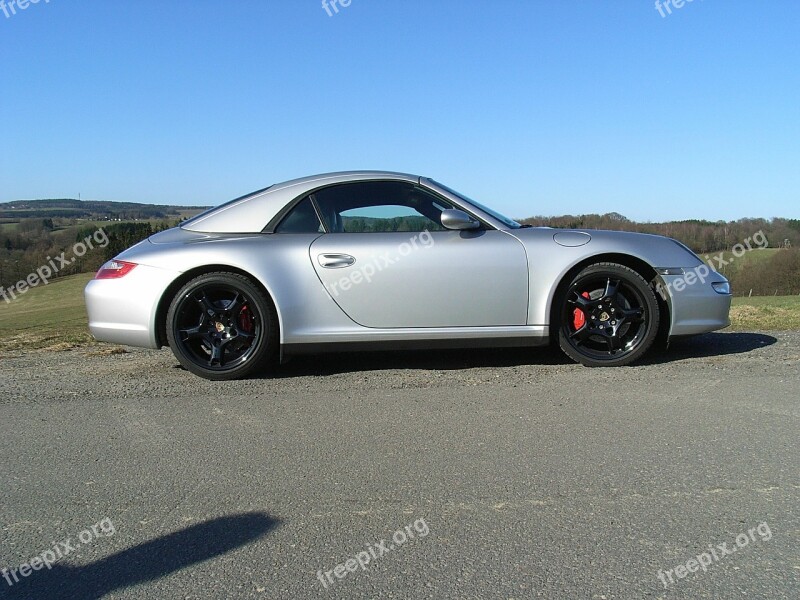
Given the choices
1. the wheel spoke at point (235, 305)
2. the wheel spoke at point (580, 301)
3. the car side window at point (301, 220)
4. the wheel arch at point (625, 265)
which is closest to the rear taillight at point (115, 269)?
the wheel spoke at point (235, 305)

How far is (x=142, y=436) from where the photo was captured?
350 cm

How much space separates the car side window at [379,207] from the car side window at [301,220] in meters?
0.07

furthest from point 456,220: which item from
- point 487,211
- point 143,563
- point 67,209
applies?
point 67,209

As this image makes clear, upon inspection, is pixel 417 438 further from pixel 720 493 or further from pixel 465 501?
pixel 720 493

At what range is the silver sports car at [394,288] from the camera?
4688 mm

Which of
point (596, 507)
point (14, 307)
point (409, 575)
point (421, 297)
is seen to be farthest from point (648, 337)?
point (14, 307)

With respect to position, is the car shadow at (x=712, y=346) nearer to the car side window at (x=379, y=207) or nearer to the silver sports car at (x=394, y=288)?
the silver sports car at (x=394, y=288)

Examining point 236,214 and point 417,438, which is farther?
point 236,214

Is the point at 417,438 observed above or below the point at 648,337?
below

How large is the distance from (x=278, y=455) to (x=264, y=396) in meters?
1.13

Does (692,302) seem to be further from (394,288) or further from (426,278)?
(394,288)

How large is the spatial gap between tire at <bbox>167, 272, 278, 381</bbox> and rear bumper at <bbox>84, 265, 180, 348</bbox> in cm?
14

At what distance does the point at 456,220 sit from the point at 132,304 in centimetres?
245

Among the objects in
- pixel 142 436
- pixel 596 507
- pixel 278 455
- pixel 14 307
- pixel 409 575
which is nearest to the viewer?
pixel 409 575
